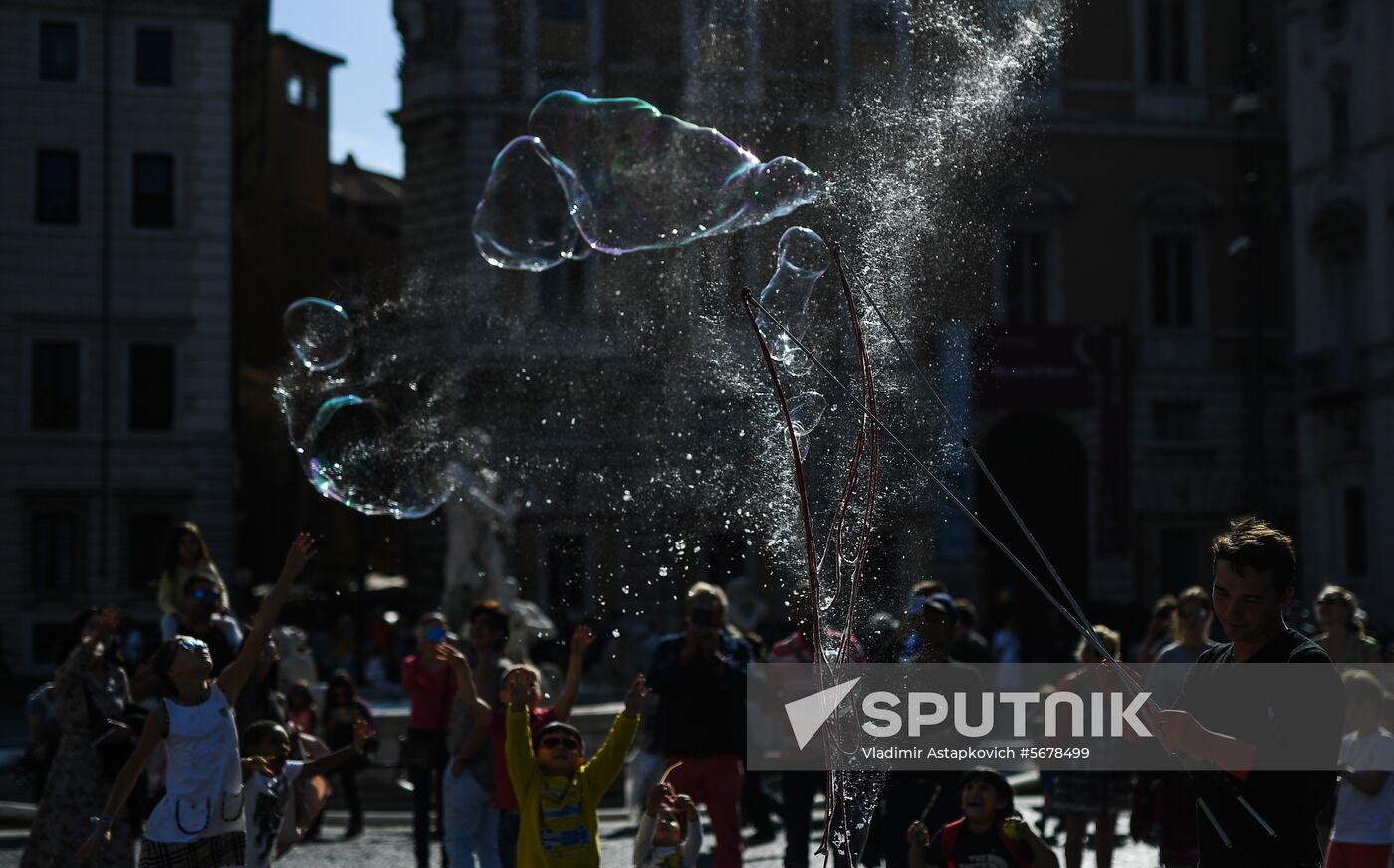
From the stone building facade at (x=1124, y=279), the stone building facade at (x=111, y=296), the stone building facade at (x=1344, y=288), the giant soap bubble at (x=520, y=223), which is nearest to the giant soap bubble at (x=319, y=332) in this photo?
the giant soap bubble at (x=520, y=223)

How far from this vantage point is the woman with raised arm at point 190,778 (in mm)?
6777

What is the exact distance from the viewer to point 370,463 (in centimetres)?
1021

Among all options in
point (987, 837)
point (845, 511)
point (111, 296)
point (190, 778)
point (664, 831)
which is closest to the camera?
point (190, 778)

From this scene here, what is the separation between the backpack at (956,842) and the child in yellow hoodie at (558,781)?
1203mm

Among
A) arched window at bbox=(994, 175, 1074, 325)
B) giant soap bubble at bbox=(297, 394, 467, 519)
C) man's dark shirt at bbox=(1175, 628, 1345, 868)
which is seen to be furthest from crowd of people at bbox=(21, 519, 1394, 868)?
arched window at bbox=(994, 175, 1074, 325)

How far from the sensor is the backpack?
23.0ft

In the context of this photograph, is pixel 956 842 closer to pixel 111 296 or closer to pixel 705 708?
pixel 705 708

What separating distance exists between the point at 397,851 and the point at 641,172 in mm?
4981

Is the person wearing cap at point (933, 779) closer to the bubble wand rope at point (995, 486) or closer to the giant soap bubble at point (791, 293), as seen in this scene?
the bubble wand rope at point (995, 486)

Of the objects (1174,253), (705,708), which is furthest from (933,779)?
(1174,253)

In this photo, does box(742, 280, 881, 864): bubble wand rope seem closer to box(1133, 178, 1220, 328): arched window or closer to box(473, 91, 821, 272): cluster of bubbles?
box(473, 91, 821, 272): cluster of bubbles

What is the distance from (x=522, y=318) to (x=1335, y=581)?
22.7m

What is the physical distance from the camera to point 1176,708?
4766 millimetres

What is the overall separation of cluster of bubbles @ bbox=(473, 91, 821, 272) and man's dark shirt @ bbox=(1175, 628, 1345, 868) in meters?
4.49
